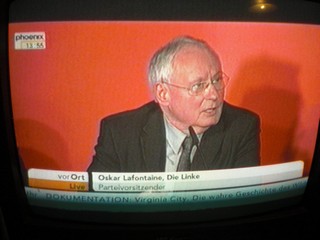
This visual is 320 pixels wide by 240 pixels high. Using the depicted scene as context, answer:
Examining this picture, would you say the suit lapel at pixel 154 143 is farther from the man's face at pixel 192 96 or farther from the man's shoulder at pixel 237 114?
the man's shoulder at pixel 237 114

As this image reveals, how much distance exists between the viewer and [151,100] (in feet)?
3.20

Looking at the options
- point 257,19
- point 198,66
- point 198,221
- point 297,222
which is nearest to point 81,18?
point 198,66

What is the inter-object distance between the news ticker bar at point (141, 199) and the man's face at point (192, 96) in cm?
18

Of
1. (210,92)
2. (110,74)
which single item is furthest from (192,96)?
(110,74)

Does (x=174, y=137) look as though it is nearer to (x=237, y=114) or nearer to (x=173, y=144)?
(x=173, y=144)

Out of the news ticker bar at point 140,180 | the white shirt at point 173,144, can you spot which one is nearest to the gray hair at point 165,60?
the white shirt at point 173,144

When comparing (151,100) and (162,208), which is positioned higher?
(151,100)

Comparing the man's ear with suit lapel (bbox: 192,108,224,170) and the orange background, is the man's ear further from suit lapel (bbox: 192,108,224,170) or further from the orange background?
suit lapel (bbox: 192,108,224,170)

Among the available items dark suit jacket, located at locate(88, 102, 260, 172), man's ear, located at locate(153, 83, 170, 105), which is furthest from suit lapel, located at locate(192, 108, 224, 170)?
man's ear, located at locate(153, 83, 170, 105)

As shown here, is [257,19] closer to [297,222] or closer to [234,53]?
[234,53]

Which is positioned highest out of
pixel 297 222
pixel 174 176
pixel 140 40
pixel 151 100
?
pixel 140 40

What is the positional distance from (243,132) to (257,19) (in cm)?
26

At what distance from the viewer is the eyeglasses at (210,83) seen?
0.97 m

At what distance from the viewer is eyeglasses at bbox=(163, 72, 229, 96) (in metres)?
0.97
